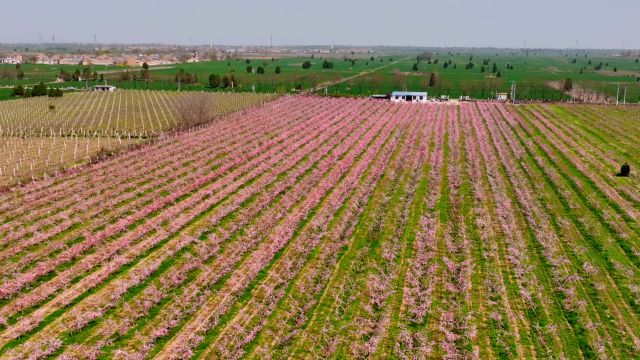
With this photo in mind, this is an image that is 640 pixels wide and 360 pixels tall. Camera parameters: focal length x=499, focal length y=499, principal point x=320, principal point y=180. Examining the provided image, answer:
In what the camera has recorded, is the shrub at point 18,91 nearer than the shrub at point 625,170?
No

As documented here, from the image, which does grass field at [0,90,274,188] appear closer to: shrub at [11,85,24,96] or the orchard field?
shrub at [11,85,24,96]

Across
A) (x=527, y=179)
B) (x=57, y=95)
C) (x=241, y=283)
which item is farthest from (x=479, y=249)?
(x=57, y=95)

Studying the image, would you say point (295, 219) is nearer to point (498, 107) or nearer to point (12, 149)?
point (12, 149)

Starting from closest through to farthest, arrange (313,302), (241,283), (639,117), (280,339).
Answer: (280,339) → (313,302) → (241,283) → (639,117)

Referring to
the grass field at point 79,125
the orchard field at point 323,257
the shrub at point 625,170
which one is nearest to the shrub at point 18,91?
the grass field at point 79,125

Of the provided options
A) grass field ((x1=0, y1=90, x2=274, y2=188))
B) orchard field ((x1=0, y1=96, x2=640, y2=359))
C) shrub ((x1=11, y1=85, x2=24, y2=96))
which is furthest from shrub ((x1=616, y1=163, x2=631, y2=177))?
shrub ((x1=11, y1=85, x2=24, y2=96))

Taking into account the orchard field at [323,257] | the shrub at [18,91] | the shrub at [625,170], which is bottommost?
the orchard field at [323,257]

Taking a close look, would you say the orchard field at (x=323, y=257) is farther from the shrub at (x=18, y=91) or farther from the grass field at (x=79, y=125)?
the shrub at (x=18, y=91)
